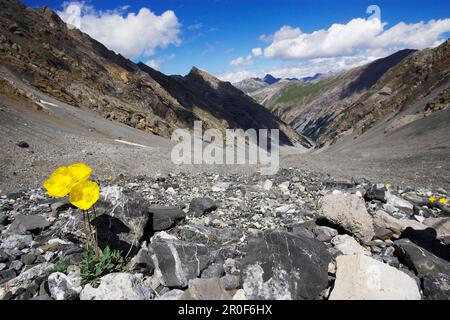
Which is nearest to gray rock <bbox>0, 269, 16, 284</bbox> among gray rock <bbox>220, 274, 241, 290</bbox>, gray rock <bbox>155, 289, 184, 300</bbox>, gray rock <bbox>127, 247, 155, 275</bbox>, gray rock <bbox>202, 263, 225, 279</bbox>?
gray rock <bbox>127, 247, 155, 275</bbox>

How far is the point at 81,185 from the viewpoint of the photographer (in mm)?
3707

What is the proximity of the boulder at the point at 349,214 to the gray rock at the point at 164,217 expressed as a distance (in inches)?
116

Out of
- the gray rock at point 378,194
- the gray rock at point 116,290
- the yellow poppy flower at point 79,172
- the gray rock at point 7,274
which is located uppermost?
the yellow poppy flower at point 79,172

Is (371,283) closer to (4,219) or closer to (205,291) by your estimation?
(205,291)

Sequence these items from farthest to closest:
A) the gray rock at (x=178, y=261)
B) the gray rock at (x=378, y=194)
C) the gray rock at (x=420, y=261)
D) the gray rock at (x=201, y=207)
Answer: the gray rock at (x=378, y=194), the gray rock at (x=201, y=207), the gray rock at (x=420, y=261), the gray rock at (x=178, y=261)

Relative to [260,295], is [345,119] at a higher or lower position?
higher

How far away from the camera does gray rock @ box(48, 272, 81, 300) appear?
12.4 ft

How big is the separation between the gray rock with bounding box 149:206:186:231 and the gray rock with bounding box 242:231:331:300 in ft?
7.16

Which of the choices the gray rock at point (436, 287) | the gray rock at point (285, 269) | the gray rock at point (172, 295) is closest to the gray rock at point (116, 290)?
the gray rock at point (172, 295)

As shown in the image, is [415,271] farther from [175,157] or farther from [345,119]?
[345,119]

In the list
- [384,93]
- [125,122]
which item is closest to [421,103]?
[384,93]

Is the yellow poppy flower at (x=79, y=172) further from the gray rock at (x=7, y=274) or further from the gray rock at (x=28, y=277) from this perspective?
the gray rock at (x=7, y=274)

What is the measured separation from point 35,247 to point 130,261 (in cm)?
171

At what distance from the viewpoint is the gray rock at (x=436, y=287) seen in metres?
3.89
